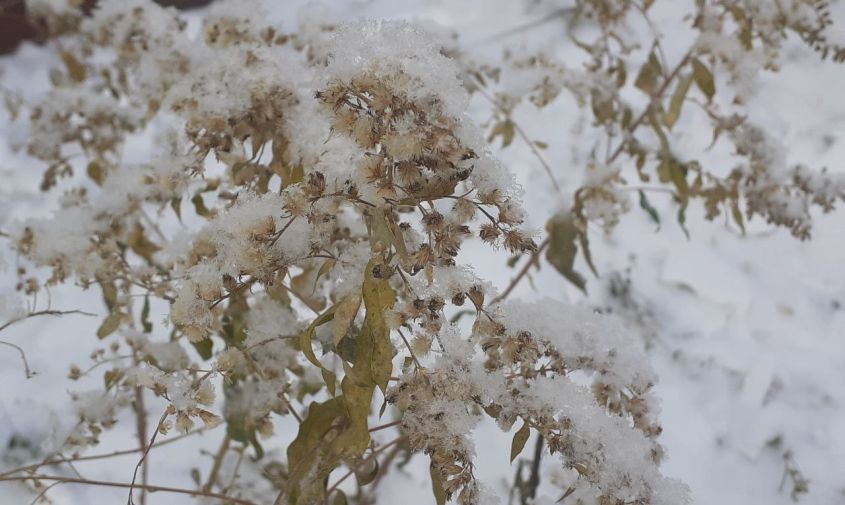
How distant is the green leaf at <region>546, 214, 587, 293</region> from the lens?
3.39ft

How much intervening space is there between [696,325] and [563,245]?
544mm

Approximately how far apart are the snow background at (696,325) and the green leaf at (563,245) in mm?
67

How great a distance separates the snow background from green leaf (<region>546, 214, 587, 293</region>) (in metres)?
0.07

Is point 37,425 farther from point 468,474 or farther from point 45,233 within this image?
point 468,474

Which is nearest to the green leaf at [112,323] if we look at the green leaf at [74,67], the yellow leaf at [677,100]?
the green leaf at [74,67]

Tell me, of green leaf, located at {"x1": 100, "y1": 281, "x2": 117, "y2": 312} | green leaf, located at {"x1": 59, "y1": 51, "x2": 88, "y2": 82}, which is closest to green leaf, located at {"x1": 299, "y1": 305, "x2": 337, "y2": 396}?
green leaf, located at {"x1": 100, "y1": 281, "x2": 117, "y2": 312}

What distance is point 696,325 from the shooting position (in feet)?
4.69

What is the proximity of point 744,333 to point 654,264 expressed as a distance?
24cm

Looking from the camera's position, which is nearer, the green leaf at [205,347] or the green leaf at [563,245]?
the green leaf at [205,347]

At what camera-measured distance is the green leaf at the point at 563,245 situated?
1.03 metres

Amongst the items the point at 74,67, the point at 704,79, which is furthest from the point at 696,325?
the point at 74,67

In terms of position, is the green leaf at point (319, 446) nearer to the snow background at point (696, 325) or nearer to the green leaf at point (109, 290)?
the green leaf at point (109, 290)

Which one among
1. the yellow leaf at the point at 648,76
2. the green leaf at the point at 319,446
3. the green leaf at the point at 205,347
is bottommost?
the green leaf at the point at 319,446

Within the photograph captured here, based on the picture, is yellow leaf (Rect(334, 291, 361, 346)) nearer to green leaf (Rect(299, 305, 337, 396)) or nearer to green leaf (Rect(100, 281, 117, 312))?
green leaf (Rect(299, 305, 337, 396))
